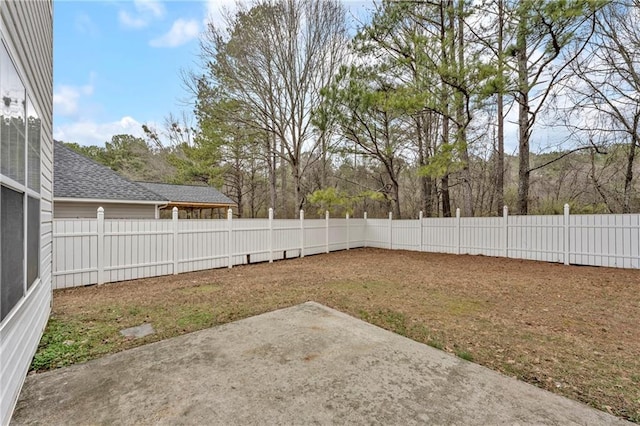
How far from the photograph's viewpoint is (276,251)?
8898mm

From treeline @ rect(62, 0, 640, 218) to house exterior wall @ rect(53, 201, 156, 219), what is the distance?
4607mm

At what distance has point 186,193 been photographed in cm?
1488

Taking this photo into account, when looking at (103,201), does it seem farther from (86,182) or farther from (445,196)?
(445,196)

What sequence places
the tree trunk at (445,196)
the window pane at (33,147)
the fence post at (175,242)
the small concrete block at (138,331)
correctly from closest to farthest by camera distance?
the window pane at (33,147)
the small concrete block at (138,331)
the fence post at (175,242)
the tree trunk at (445,196)

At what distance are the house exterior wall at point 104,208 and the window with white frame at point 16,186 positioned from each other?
724cm

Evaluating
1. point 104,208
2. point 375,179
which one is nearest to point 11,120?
point 104,208

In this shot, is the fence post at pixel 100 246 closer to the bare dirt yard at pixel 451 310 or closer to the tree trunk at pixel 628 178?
the bare dirt yard at pixel 451 310

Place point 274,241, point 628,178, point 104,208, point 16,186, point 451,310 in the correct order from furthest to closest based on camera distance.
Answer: point 628,178 → point 104,208 → point 274,241 → point 451,310 → point 16,186

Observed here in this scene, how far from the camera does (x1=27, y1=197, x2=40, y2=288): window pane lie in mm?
2434

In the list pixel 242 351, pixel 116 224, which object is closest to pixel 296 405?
pixel 242 351

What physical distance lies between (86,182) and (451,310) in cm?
1035

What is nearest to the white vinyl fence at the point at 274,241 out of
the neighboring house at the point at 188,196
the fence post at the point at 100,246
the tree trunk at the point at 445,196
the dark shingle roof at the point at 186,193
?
the fence post at the point at 100,246

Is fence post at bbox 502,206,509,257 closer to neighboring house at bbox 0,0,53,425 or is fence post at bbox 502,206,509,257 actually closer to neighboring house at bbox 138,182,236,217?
neighboring house at bbox 0,0,53,425

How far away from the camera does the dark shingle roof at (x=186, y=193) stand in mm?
14120
